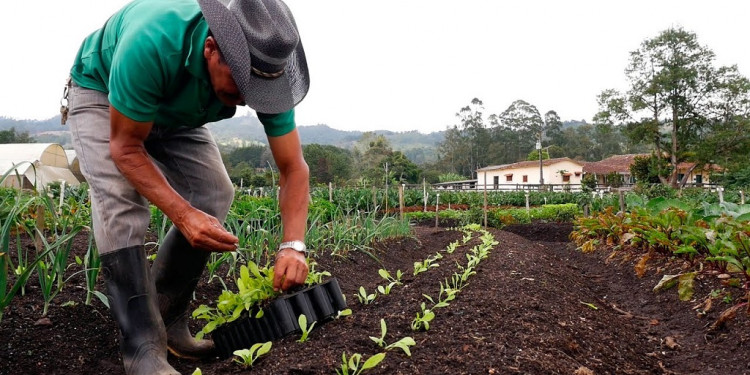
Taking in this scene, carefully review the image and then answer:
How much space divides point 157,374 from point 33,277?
1.40 m

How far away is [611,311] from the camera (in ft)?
11.1

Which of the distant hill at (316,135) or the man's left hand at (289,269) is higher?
the distant hill at (316,135)

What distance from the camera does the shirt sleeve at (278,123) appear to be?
6.33 ft

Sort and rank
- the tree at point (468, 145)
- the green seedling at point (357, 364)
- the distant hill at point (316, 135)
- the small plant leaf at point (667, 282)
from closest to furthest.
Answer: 1. the green seedling at point (357, 364)
2. the small plant leaf at point (667, 282)
3. the tree at point (468, 145)
4. the distant hill at point (316, 135)

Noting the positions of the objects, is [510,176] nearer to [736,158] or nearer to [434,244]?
[736,158]

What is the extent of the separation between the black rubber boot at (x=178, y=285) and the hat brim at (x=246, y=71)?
2.18 ft

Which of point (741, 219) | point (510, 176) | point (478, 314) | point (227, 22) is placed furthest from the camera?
point (510, 176)

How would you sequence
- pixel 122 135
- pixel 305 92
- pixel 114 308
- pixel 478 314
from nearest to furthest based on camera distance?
pixel 122 135 < pixel 114 308 < pixel 305 92 < pixel 478 314

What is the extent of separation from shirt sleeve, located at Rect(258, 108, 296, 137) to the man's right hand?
1.39 feet

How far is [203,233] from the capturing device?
1.62 m

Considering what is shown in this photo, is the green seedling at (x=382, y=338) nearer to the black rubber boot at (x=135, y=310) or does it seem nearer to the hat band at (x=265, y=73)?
the black rubber boot at (x=135, y=310)

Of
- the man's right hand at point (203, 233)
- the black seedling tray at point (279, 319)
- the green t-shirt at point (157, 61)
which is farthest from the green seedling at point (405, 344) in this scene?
the green t-shirt at point (157, 61)

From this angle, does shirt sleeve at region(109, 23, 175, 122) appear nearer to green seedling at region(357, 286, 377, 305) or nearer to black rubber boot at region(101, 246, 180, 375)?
black rubber boot at region(101, 246, 180, 375)

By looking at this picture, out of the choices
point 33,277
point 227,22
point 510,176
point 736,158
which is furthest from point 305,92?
point 510,176
